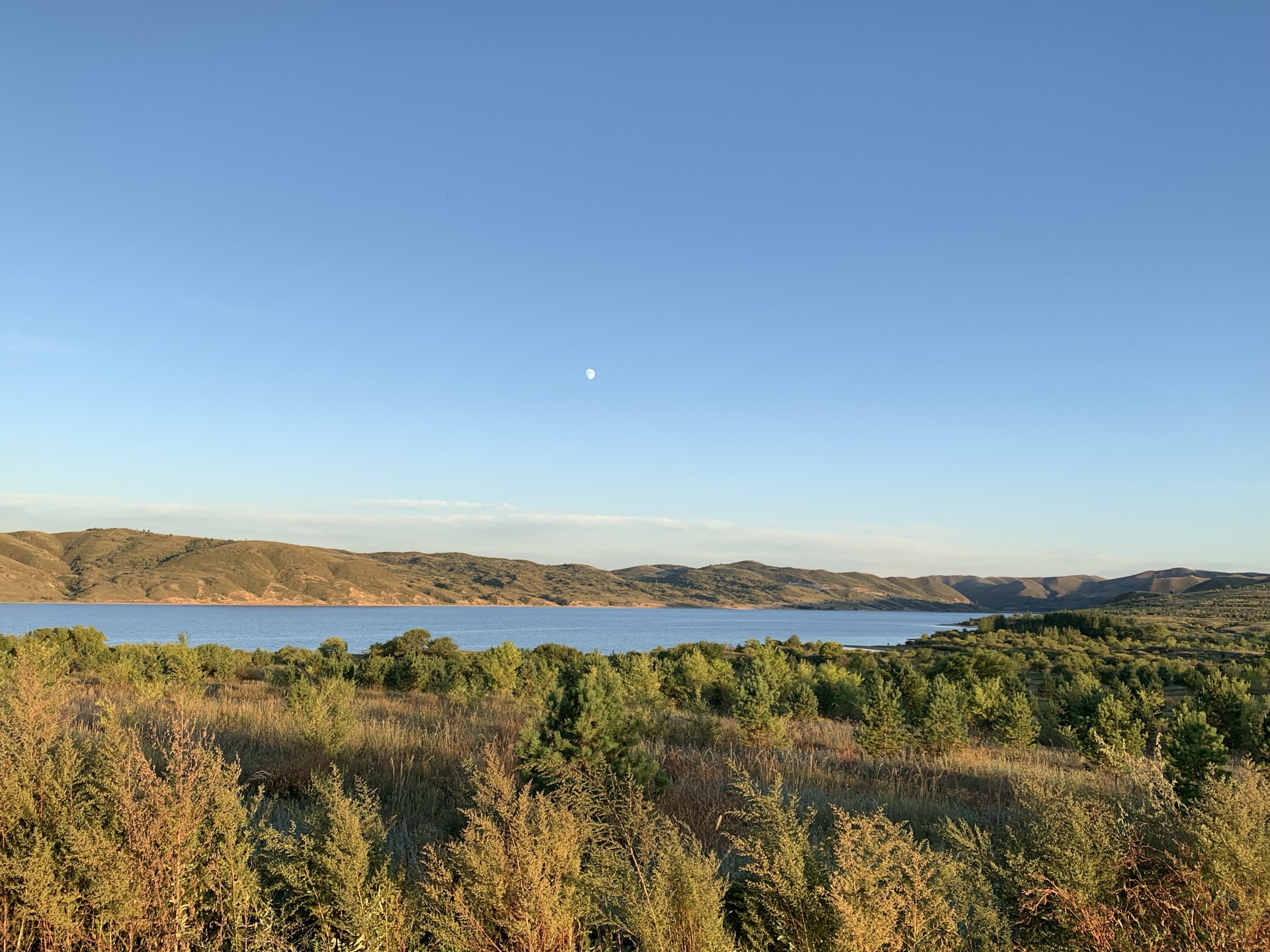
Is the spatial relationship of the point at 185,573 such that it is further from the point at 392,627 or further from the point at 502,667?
the point at 502,667

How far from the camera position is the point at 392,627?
106 meters

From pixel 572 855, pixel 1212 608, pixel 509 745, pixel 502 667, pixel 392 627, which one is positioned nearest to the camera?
pixel 572 855

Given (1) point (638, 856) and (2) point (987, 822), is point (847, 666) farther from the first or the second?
(1) point (638, 856)

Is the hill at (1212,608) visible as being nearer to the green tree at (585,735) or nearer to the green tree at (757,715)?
the green tree at (757,715)

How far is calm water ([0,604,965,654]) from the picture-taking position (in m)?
77.5

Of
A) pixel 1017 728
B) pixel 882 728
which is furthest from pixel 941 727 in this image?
pixel 1017 728

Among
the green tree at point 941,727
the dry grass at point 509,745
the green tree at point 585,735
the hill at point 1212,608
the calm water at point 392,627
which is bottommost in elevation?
the calm water at point 392,627

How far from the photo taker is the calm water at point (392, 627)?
254 ft

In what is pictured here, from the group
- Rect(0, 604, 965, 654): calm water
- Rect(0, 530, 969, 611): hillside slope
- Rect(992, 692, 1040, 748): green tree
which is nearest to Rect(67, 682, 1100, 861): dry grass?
Rect(992, 692, 1040, 748): green tree

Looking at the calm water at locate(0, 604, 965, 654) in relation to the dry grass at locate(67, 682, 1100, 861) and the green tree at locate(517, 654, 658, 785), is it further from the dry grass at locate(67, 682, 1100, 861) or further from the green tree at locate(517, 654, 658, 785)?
the green tree at locate(517, 654, 658, 785)

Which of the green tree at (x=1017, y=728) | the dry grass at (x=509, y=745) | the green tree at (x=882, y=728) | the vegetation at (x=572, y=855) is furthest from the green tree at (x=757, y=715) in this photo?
the green tree at (x=1017, y=728)

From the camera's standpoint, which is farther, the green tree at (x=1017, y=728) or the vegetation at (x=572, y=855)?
the green tree at (x=1017, y=728)

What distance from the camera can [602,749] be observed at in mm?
7488

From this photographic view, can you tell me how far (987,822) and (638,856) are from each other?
3.92 meters
